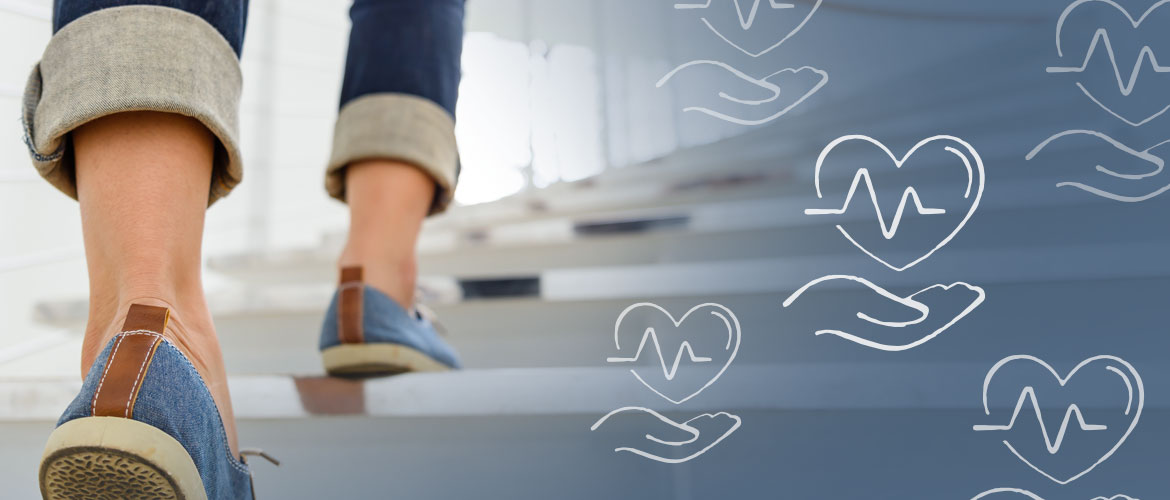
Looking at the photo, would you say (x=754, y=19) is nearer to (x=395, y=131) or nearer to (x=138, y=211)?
(x=395, y=131)

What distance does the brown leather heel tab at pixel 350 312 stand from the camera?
690mm

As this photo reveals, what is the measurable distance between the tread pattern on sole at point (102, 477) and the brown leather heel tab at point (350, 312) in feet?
0.96

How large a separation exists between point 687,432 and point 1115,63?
0.48 m

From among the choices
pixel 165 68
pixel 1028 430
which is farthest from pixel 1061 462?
pixel 165 68

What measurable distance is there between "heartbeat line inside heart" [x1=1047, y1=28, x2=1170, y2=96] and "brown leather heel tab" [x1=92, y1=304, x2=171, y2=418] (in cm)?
72

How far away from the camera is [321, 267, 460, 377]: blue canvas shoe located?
0.69 m

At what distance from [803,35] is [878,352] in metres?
0.32

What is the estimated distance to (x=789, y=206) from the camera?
0.87 m

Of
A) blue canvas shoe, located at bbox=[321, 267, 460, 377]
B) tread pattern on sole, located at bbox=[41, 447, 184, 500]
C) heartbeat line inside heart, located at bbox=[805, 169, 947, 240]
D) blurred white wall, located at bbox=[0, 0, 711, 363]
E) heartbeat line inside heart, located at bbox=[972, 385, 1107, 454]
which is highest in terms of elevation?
blurred white wall, located at bbox=[0, 0, 711, 363]

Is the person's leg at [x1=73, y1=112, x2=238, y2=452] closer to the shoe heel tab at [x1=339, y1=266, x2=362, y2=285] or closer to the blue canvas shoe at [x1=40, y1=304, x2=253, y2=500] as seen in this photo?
the blue canvas shoe at [x1=40, y1=304, x2=253, y2=500]

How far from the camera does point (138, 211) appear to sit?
0.46m

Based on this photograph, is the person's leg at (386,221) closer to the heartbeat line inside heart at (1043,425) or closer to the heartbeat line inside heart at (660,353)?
the heartbeat line inside heart at (660,353)

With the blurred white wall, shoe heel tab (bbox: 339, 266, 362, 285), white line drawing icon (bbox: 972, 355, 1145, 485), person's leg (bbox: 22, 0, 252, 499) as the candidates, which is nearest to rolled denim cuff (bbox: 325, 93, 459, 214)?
shoe heel tab (bbox: 339, 266, 362, 285)

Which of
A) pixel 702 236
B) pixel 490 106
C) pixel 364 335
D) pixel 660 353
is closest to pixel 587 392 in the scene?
pixel 660 353
